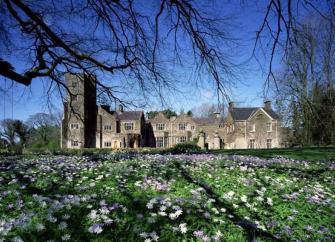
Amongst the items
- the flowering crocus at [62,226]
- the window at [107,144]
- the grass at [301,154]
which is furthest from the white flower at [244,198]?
the window at [107,144]

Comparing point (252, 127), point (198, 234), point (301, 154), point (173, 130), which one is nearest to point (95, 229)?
point (198, 234)

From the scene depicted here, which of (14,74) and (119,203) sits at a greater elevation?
(14,74)

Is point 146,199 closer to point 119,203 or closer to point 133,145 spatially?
point 119,203

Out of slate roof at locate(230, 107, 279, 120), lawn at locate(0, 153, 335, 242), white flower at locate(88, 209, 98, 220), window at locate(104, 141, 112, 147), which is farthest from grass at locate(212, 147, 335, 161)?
window at locate(104, 141, 112, 147)

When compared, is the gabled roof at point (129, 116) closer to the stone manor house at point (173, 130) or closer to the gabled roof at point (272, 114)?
the stone manor house at point (173, 130)

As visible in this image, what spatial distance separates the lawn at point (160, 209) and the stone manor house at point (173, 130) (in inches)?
1898

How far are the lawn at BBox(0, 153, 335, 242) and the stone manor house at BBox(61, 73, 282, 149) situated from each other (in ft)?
158

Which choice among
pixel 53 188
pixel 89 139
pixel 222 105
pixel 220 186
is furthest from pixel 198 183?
pixel 89 139

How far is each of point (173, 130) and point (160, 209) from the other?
63.2m

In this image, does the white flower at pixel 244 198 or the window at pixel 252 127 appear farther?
the window at pixel 252 127

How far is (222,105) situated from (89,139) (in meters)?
52.3

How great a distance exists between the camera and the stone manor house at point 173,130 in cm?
5741

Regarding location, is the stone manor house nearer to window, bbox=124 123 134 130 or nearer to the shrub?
window, bbox=124 123 134 130

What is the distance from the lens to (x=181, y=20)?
6438 mm
